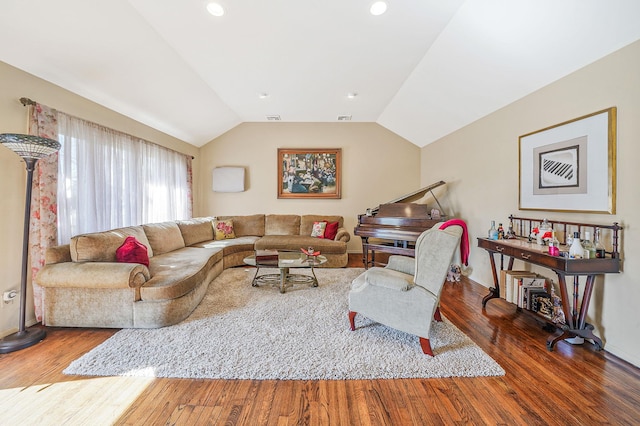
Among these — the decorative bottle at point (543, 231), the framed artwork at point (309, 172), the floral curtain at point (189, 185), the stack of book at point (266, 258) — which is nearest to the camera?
the decorative bottle at point (543, 231)

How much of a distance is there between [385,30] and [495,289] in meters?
3.12

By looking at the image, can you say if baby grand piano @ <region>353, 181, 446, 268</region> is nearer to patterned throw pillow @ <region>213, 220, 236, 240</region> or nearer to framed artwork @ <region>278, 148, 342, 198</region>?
framed artwork @ <region>278, 148, 342, 198</region>

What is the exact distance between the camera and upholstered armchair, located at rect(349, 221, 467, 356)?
2018 mm

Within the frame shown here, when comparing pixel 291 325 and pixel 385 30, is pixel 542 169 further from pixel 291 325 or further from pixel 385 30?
pixel 291 325

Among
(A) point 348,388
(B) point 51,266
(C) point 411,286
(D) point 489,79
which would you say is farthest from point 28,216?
(D) point 489,79

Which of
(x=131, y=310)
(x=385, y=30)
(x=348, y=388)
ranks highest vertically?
(x=385, y=30)

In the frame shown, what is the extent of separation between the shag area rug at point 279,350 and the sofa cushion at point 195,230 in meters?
2.09

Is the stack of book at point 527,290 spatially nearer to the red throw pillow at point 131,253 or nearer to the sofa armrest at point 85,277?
the sofa armrest at point 85,277

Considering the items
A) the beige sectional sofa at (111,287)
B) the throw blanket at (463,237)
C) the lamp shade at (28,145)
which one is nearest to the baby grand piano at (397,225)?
the throw blanket at (463,237)

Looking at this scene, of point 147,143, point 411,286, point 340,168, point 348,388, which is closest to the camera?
point 348,388

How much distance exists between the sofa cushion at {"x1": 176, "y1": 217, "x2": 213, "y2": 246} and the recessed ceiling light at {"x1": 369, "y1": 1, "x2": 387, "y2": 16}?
167 inches

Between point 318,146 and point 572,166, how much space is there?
4345 millimetres

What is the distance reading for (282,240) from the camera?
4.88 meters

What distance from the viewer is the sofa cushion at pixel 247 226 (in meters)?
5.54
